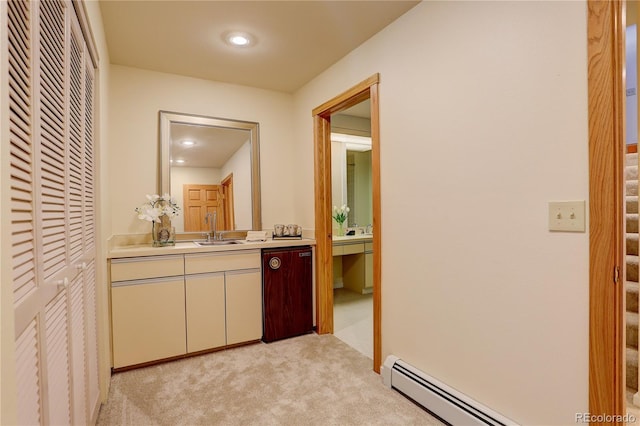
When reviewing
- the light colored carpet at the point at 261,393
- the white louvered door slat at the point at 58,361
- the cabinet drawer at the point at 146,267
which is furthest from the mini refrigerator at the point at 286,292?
the white louvered door slat at the point at 58,361

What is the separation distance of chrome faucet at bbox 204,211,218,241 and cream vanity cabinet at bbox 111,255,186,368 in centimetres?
60

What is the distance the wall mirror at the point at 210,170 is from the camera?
3.02 metres

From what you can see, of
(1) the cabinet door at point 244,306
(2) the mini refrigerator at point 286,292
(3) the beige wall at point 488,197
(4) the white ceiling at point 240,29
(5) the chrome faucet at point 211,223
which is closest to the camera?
(3) the beige wall at point 488,197

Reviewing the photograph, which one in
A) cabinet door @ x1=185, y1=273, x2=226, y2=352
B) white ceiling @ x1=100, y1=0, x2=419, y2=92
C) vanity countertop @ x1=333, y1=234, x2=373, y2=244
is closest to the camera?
white ceiling @ x1=100, y1=0, x2=419, y2=92

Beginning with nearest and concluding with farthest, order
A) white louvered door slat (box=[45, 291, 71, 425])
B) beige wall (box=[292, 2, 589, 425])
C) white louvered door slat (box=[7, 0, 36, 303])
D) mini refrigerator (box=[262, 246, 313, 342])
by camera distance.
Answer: white louvered door slat (box=[7, 0, 36, 303]) → white louvered door slat (box=[45, 291, 71, 425]) → beige wall (box=[292, 2, 589, 425]) → mini refrigerator (box=[262, 246, 313, 342])

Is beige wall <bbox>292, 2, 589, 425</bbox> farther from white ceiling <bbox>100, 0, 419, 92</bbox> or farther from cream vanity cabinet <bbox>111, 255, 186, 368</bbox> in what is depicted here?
cream vanity cabinet <bbox>111, 255, 186, 368</bbox>

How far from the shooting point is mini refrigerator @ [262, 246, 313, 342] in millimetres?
2906

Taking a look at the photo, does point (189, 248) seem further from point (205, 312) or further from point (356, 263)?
point (356, 263)

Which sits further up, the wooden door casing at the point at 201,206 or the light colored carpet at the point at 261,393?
the wooden door casing at the point at 201,206

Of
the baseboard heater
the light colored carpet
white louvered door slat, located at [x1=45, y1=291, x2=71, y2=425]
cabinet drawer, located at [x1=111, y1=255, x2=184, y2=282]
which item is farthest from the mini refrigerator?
white louvered door slat, located at [x1=45, y1=291, x2=71, y2=425]

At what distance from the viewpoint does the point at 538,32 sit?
1413 mm

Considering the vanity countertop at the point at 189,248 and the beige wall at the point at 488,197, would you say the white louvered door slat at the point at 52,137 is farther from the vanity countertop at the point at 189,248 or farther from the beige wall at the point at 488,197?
the beige wall at the point at 488,197

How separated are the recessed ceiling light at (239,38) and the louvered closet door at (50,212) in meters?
1.05

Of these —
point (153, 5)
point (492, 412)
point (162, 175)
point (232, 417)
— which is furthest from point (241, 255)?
point (492, 412)
